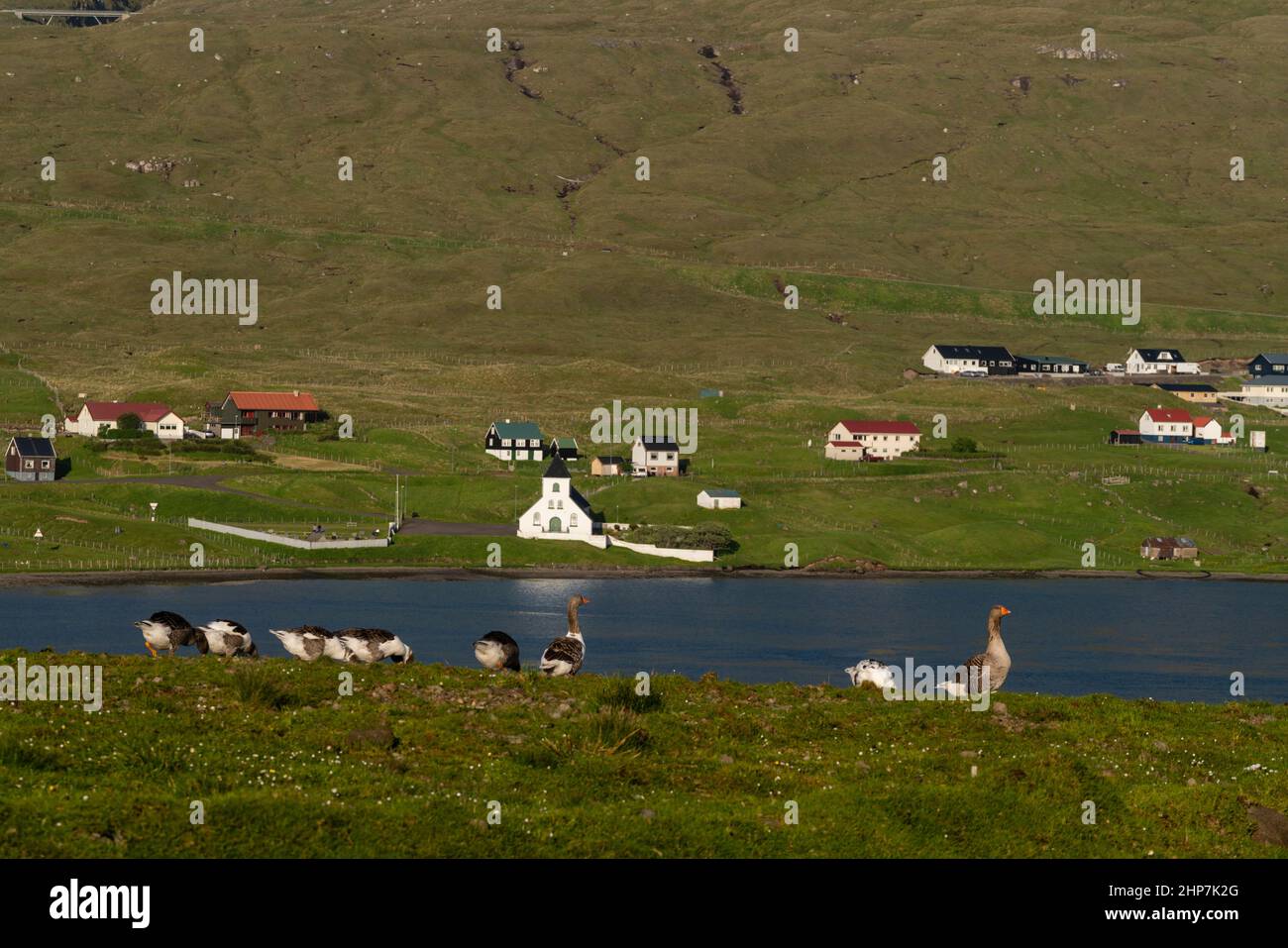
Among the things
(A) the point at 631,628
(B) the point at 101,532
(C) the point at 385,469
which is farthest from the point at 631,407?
(A) the point at 631,628

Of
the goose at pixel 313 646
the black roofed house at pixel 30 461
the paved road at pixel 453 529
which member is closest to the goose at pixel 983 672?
the goose at pixel 313 646

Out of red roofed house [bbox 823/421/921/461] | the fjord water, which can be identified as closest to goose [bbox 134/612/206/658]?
the fjord water

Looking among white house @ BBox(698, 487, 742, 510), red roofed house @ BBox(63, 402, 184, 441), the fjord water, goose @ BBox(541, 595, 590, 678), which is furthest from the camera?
red roofed house @ BBox(63, 402, 184, 441)

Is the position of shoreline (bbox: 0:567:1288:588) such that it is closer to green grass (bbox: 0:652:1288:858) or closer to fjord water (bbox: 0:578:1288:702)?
fjord water (bbox: 0:578:1288:702)

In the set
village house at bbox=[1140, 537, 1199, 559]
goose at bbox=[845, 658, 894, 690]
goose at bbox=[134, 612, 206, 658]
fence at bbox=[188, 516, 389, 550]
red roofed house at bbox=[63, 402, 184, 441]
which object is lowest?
goose at bbox=[845, 658, 894, 690]

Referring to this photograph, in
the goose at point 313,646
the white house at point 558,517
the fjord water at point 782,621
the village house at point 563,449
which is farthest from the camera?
the village house at point 563,449

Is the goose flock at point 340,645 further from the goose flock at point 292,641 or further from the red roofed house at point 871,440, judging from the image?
the red roofed house at point 871,440
